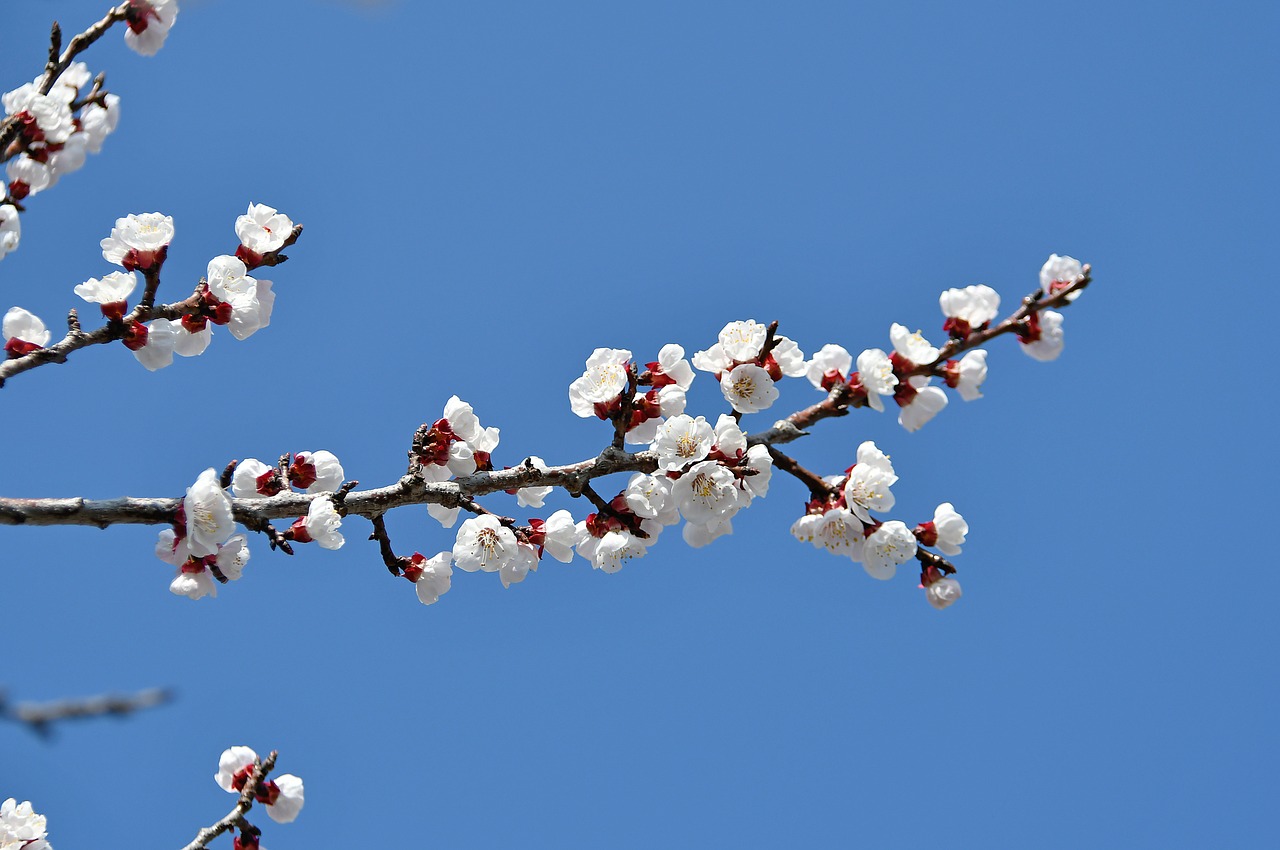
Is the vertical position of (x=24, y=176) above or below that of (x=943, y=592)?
above

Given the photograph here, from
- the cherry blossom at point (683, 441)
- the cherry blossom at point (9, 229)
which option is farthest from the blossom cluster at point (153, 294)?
the cherry blossom at point (683, 441)

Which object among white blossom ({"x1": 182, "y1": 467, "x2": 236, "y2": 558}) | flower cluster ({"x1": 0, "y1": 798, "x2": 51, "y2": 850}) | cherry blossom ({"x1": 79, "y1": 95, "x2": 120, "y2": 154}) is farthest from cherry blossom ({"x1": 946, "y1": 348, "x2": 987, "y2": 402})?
flower cluster ({"x1": 0, "y1": 798, "x2": 51, "y2": 850})

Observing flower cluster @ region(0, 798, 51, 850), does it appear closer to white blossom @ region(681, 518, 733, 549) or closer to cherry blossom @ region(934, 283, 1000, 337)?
white blossom @ region(681, 518, 733, 549)

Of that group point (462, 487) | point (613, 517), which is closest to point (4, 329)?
point (462, 487)

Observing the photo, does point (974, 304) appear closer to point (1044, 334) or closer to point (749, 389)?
point (1044, 334)

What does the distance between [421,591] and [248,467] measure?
2.70 ft

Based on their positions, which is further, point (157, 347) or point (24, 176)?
point (24, 176)

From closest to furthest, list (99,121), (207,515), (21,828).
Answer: (207,515), (21,828), (99,121)

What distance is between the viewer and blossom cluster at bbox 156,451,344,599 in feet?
10.3

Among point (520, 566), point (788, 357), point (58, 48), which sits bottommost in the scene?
point (520, 566)

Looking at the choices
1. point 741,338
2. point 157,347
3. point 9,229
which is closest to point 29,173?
point 9,229

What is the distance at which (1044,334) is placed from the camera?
3.63 metres

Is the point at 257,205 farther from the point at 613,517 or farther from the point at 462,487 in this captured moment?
the point at 613,517

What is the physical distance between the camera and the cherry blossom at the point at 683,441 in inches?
136
